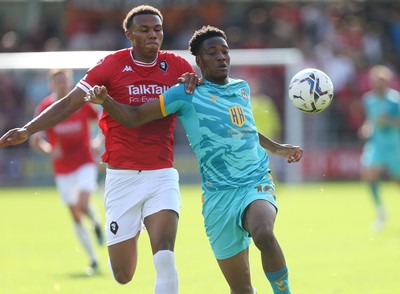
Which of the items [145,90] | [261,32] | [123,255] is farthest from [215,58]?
[261,32]

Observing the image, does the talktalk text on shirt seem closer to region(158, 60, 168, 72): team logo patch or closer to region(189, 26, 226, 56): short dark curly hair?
region(158, 60, 168, 72): team logo patch

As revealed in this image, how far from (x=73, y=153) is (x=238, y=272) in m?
5.78

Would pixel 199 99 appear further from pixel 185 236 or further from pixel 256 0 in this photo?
pixel 256 0

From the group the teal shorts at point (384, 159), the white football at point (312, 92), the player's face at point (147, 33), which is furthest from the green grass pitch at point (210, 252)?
the player's face at point (147, 33)

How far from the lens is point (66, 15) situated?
26484 mm

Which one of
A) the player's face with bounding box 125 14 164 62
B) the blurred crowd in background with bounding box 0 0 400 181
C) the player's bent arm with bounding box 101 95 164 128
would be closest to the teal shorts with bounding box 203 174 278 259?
the player's bent arm with bounding box 101 95 164 128

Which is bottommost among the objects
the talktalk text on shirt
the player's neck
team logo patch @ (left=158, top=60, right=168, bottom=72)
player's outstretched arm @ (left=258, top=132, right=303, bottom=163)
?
player's outstretched arm @ (left=258, top=132, right=303, bottom=163)

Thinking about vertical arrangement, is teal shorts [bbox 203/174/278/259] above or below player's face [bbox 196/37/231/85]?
below

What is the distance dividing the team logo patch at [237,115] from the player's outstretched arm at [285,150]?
70 cm

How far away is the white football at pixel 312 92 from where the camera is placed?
26.2 ft

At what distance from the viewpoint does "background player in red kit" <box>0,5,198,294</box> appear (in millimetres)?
7531

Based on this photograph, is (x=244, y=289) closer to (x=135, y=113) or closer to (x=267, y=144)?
(x=267, y=144)

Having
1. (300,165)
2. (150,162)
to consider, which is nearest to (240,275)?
(150,162)

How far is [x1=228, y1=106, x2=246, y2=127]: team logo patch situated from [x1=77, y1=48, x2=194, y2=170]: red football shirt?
2.01 feet
